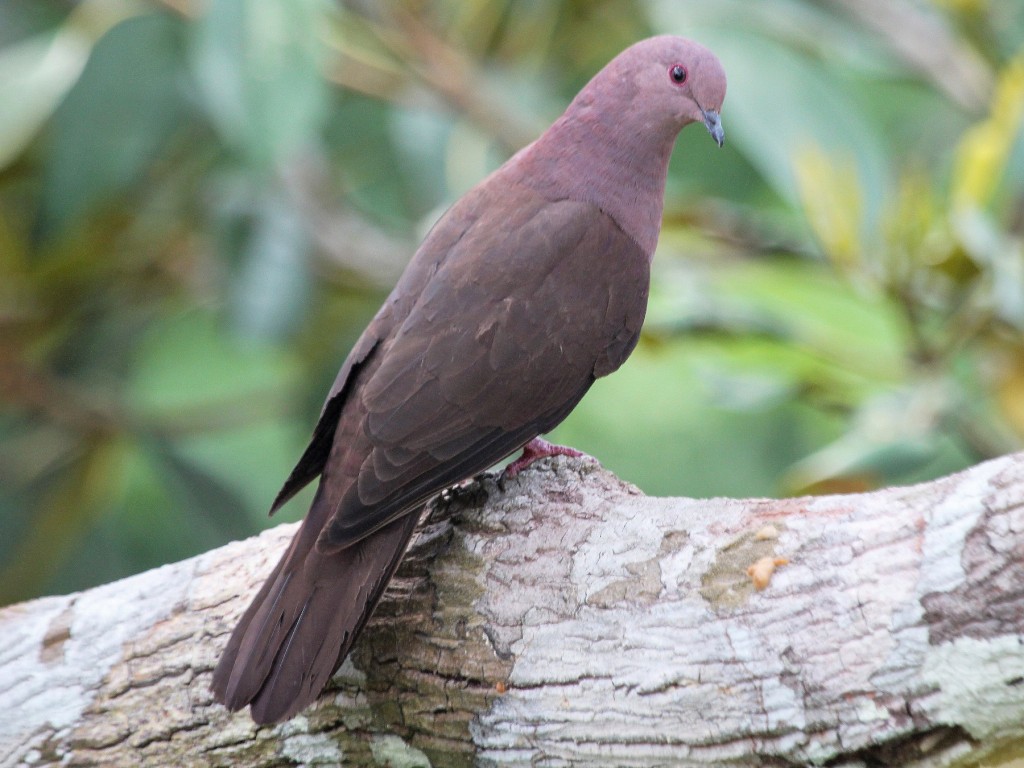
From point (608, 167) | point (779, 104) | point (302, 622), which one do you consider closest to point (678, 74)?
point (608, 167)

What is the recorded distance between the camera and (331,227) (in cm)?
473

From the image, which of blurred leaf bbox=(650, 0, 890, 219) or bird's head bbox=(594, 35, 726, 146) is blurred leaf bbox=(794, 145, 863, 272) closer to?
blurred leaf bbox=(650, 0, 890, 219)

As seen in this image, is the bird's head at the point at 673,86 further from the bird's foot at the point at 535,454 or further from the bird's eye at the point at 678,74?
the bird's foot at the point at 535,454

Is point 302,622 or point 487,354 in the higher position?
point 487,354

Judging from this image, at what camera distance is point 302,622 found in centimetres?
209

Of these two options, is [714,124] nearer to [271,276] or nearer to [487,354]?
[487,354]

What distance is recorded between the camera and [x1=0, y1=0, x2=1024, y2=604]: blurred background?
11.0 feet

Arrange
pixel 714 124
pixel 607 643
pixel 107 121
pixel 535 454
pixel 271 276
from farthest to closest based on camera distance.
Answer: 1. pixel 271 276
2. pixel 107 121
3. pixel 714 124
4. pixel 535 454
5. pixel 607 643

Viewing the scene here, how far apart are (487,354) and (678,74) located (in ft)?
2.52

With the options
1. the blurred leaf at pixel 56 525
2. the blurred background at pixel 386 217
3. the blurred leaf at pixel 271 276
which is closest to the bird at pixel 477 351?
the blurred background at pixel 386 217

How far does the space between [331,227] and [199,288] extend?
1.73ft

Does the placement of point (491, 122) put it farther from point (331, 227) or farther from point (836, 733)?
point (836, 733)

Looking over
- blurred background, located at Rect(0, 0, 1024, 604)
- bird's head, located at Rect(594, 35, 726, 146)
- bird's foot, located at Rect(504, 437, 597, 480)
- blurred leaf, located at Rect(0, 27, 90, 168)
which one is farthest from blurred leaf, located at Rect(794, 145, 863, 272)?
blurred leaf, located at Rect(0, 27, 90, 168)

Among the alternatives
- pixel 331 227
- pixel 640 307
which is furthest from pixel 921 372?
pixel 331 227
